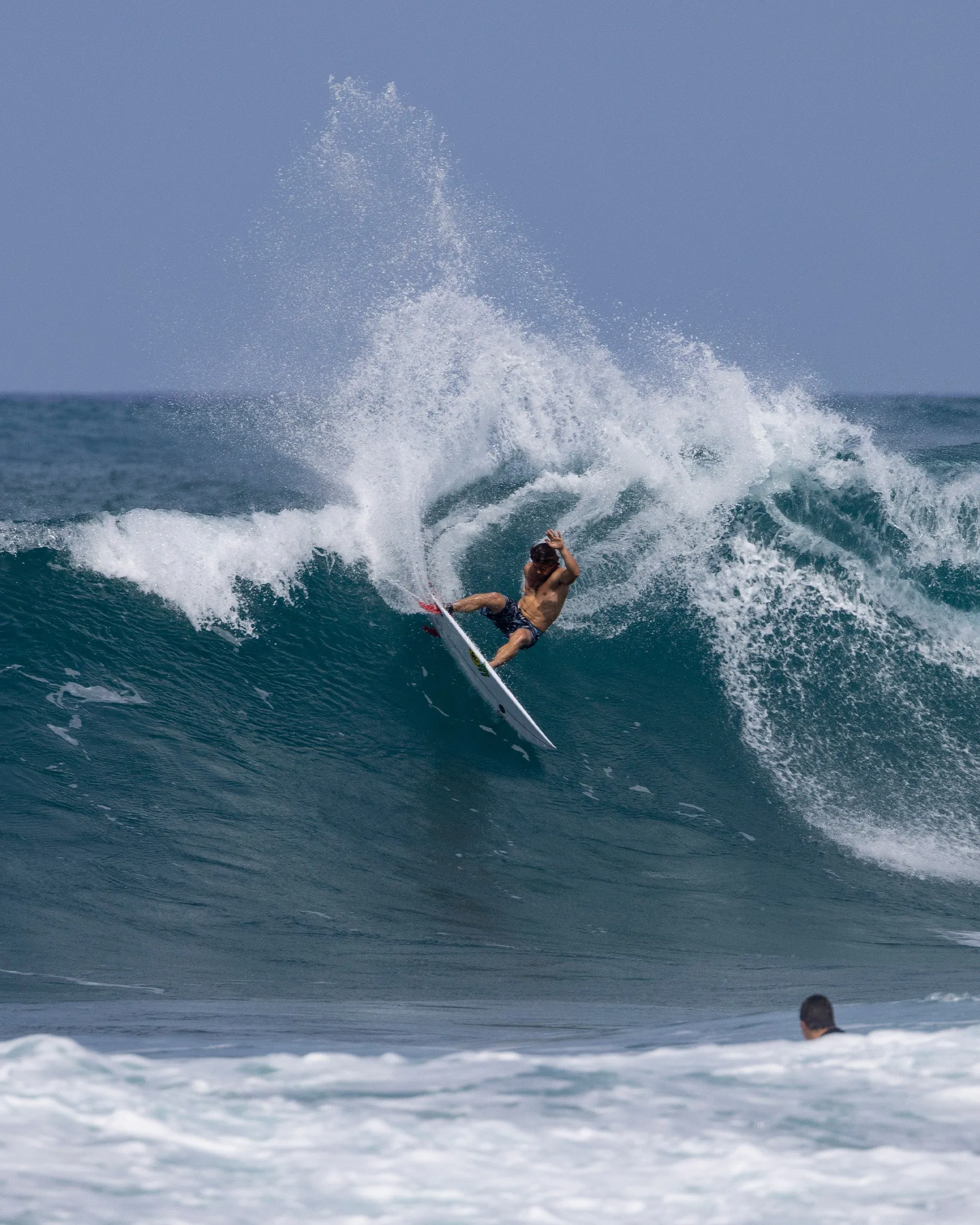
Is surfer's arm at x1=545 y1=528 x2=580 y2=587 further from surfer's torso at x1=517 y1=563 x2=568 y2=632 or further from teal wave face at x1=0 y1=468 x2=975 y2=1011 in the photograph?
teal wave face at x1=0 y1=468 x2=975 y2=1011

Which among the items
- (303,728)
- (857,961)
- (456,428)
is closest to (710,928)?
(857,961)

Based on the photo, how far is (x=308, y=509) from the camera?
13.5m

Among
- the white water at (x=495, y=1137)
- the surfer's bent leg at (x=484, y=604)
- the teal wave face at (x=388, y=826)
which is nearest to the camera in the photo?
the white water at (x=495, y=1137)

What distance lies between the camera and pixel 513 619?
10.6 m

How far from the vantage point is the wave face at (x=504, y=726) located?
301 inches

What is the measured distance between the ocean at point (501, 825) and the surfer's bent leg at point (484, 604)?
2.45 ft

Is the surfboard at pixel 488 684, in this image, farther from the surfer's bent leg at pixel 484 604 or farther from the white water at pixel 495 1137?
the white water at pixel 495 1137

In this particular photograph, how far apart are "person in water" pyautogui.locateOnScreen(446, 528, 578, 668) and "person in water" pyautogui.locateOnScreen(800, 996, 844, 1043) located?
5.72 m

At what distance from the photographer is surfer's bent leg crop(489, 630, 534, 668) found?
406 inches

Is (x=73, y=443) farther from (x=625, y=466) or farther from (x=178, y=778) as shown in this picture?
(x=178, y=778)

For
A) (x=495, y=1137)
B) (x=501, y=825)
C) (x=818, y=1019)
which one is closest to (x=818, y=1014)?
(x=818, y=1019)

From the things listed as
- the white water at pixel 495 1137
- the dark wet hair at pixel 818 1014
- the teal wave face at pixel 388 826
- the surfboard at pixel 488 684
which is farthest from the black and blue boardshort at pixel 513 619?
the white water at pixel 495 1137

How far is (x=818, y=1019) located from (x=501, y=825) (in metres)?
4.68

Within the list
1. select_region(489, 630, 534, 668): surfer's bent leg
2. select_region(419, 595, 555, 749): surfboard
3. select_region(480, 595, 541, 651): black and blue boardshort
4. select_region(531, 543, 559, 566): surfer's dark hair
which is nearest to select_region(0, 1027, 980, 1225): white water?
select_region(419, 595, 555, 749): surfboard
